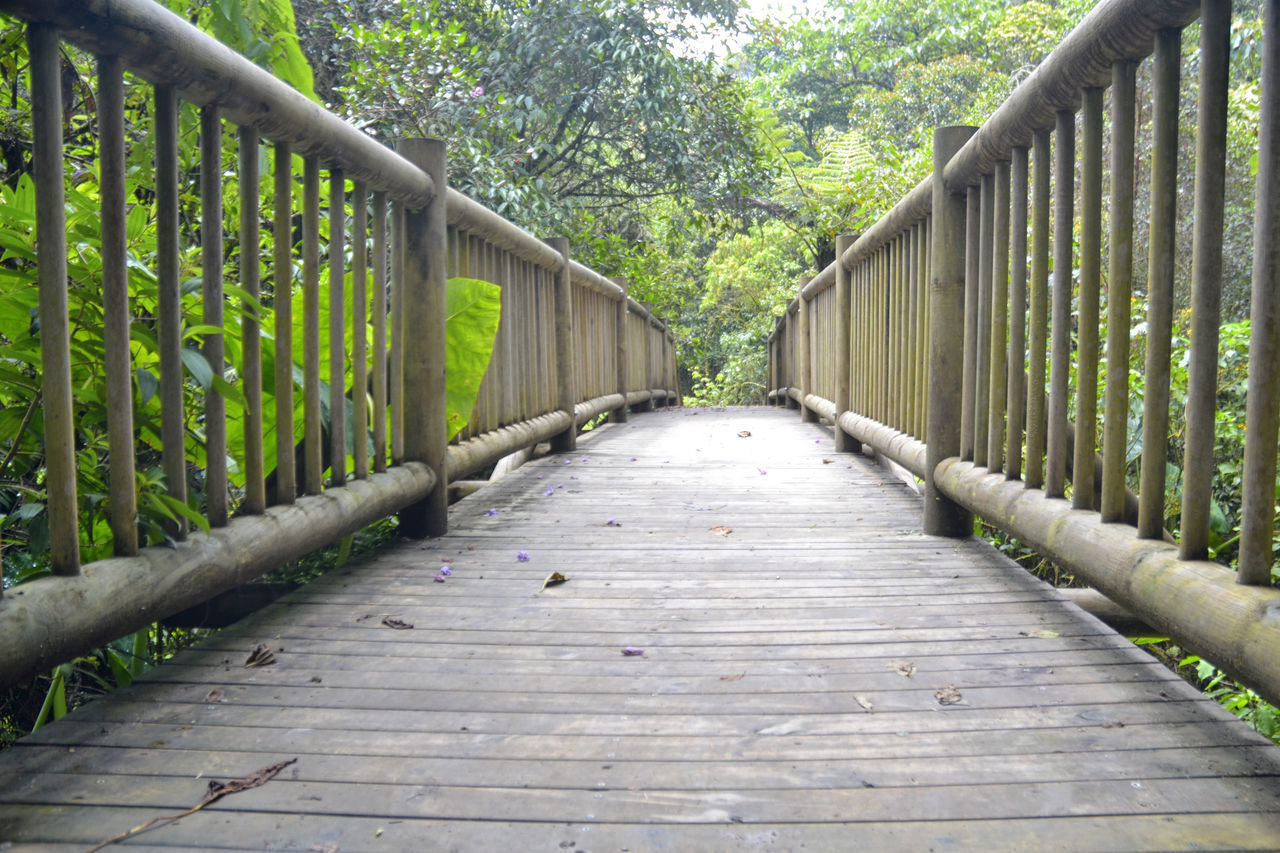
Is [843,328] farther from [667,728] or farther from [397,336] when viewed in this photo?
[667,728]

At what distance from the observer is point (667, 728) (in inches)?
53.2

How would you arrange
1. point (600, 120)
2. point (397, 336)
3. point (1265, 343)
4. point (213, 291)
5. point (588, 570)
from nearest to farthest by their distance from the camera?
point (1265, 343)
point (213, 291)
point (588, 570)
point (397, 336)
point (600, 120)

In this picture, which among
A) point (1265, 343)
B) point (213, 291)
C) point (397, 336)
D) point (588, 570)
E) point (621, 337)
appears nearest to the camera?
point (1265, 343)

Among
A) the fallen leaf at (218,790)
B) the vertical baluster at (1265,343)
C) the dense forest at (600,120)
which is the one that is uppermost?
the dense forest at (600,120)

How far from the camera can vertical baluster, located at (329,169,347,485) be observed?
2.16 m

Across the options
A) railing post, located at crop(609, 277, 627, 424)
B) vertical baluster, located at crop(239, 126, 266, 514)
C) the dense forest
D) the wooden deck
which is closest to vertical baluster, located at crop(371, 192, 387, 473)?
the wooden deck

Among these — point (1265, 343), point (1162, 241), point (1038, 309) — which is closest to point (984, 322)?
point (1038, 309)

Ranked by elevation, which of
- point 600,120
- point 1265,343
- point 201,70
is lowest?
point 1265,343

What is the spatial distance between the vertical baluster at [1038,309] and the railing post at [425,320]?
155cm

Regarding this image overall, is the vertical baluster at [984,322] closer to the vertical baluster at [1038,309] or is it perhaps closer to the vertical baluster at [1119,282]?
the vertical baluster at [1038,309]

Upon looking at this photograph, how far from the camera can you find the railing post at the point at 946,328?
2.62 m

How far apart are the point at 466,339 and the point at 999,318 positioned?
156cm

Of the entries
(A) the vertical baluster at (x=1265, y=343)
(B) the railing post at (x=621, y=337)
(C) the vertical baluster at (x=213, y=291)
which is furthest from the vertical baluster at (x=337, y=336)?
(B) the railing post at (x=621, y=337)

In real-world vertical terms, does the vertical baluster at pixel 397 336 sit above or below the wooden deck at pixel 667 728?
above
